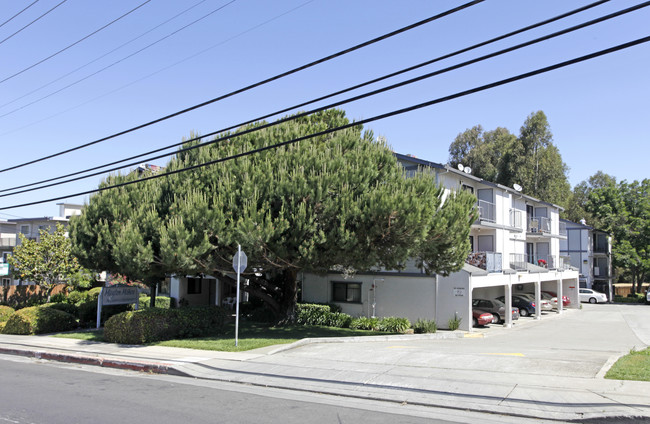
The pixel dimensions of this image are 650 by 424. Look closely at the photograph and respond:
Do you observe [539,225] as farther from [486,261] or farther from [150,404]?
[150,404]

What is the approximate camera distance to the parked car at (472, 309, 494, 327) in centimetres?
2550

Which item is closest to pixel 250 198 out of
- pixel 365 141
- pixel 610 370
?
pixel 365 141

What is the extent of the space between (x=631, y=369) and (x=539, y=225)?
2973cm

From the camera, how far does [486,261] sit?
999 inches

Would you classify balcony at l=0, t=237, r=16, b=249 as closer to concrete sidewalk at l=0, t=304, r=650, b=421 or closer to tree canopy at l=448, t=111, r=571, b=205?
concrete sidewalk at l=0, t=304, r=650, b=421

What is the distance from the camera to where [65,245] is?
96.9ft

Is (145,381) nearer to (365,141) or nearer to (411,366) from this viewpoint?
(411,366)

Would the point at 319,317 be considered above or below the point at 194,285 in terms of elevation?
below

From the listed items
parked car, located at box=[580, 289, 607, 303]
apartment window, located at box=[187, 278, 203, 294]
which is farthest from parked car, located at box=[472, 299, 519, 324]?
parked car, located at box=[580, 289, 607, 303]

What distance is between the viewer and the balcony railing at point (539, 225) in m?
37.5

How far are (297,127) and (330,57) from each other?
9.16 m

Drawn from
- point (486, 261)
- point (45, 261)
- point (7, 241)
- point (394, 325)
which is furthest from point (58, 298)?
point (7, 241)

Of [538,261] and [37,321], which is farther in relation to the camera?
[538,261]

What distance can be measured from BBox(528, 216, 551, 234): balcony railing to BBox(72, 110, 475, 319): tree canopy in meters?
20.9
